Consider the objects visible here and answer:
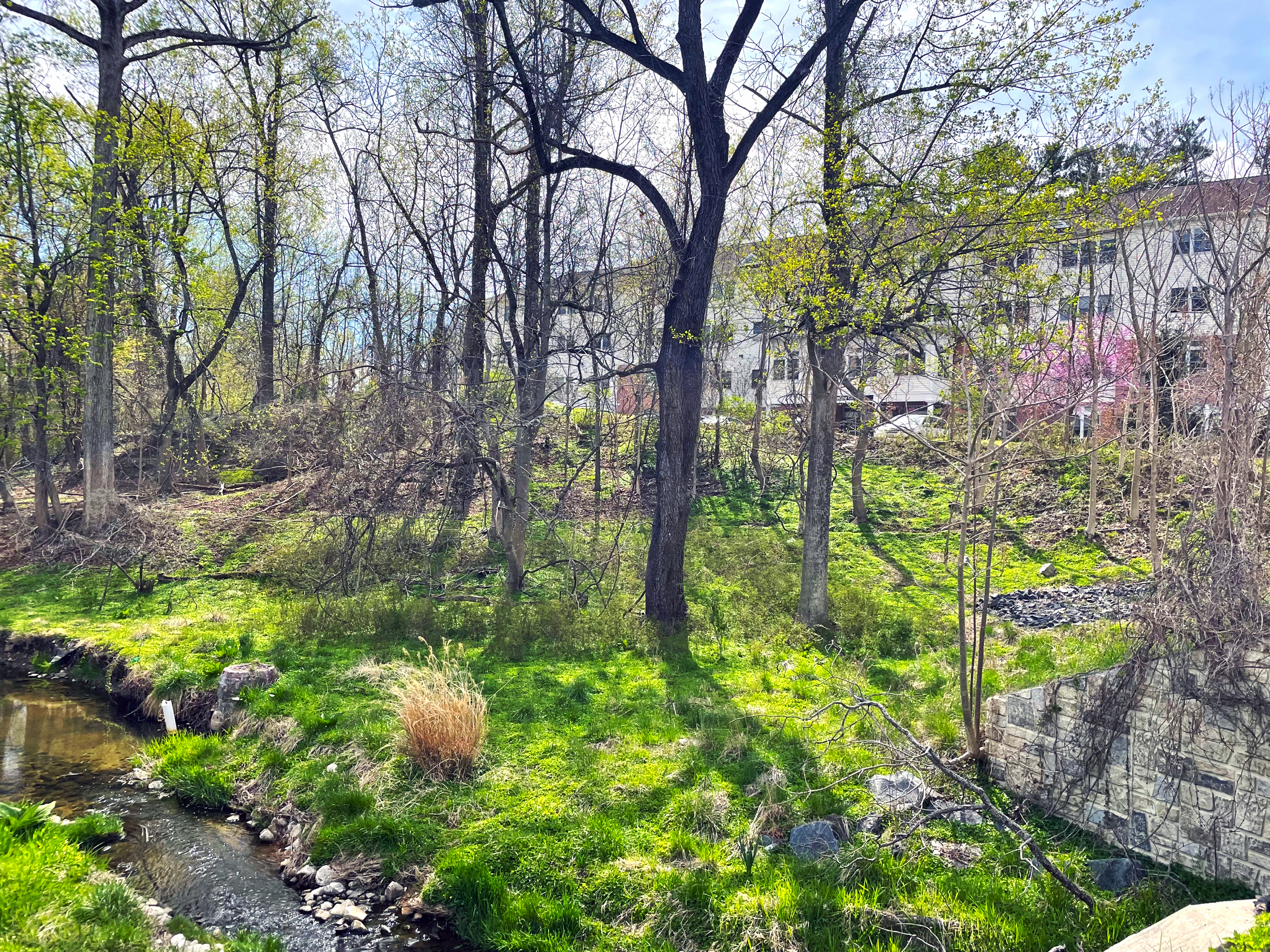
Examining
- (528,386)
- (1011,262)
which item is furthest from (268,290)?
(1011,262)

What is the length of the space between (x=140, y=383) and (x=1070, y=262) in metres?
21.1

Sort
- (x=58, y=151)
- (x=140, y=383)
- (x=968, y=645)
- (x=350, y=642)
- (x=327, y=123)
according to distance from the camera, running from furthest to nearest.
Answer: (x=140, y=383) → (x=327, y=123) → (x=58, y=151) → (x=350, y=642) → (x=968, y=645)

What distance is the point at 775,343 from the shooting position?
17.0m

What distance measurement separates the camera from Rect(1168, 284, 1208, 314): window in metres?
11.5

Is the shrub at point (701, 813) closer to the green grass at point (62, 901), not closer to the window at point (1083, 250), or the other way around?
the green grass at point (62, 901)

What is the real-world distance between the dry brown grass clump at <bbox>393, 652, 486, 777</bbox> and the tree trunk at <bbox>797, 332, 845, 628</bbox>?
534 centimetres

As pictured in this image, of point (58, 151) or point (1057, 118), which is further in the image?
point (58, 151)

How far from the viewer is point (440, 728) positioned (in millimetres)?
5984

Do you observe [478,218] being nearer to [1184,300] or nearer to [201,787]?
[201,787]

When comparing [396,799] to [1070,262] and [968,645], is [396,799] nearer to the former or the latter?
[968,645]

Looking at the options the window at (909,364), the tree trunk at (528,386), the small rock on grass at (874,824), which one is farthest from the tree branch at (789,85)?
the small rock on grass at (874,824)

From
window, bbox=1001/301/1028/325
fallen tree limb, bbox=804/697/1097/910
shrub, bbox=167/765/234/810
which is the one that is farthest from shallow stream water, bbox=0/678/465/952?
window, bbox=1001/301/1028/325

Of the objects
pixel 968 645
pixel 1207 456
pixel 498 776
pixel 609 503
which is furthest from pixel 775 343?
pixel 498 776

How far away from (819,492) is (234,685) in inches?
299
